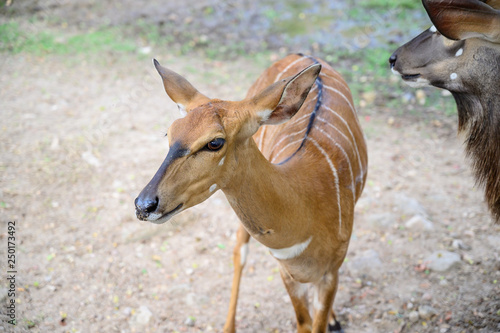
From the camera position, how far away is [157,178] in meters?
1.92

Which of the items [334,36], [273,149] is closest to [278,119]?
[273,149]

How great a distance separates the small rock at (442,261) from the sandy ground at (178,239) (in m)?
0.03

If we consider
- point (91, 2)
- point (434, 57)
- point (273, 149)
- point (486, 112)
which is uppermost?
point (434, 57)

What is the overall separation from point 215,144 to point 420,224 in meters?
2.56

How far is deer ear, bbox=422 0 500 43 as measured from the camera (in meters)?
2.38

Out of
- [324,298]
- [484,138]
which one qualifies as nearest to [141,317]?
[324,298]

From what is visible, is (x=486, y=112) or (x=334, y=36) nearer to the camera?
(x=486, y=112)

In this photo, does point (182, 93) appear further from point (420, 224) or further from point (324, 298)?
point (420, 224)

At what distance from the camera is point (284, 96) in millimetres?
2178

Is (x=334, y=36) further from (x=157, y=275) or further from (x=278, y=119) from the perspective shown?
(x=278, y=119)

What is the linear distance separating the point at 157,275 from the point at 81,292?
0.56 m

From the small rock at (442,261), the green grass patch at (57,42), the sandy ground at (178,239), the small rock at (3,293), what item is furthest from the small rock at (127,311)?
the green grass patch at (57,42)

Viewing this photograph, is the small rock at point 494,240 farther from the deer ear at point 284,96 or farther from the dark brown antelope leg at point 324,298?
the deer ear at point 284,96

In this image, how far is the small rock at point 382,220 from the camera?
13.2 ft
